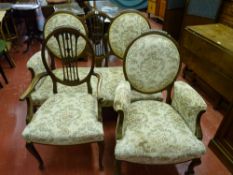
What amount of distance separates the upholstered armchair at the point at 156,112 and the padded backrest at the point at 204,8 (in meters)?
1.39

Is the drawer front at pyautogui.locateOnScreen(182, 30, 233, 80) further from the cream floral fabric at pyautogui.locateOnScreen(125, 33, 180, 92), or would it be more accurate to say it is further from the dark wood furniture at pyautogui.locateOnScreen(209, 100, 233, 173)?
the cream floral fabric at pyautogui.locateOnScreen(125, 33, 180, 92)

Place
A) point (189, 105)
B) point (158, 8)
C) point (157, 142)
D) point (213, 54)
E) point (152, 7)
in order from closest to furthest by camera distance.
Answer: point (157, 142) < point (189, 105) < point (213, 54) < point (158, 8) < point (152, 7)

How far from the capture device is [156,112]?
1.45 m

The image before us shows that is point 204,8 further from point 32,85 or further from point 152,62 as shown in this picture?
point 32,85

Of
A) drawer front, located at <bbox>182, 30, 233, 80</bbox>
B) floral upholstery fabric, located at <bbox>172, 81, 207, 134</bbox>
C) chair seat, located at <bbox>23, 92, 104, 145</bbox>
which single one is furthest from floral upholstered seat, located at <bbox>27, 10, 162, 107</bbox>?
drawer front, located at <bbox>182, 30, 233, 80</bbox>

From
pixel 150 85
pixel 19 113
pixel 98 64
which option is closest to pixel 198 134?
pixel 150 85

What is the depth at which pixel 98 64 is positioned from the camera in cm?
232

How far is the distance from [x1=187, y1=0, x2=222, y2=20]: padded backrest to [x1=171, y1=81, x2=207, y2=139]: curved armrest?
147cm

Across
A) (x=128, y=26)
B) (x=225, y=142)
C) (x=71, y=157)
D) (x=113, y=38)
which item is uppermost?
(x=128, y=26)

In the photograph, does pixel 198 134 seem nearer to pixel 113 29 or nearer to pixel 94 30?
pixel 113 29

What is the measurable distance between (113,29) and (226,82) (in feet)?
4.03

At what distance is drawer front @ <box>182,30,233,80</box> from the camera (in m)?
1.87

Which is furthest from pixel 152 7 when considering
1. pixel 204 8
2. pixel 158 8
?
pixel 204 8

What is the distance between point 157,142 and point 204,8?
2.10m
